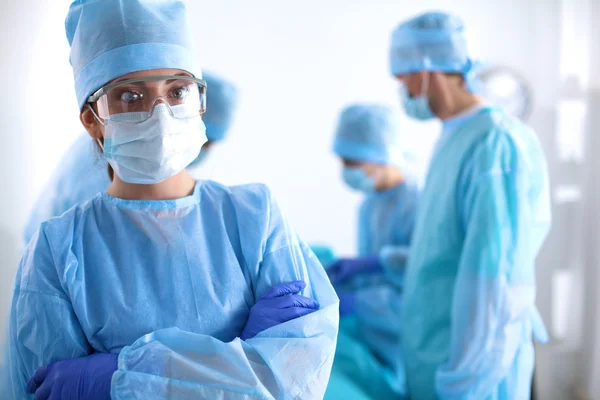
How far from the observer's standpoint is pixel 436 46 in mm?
1879

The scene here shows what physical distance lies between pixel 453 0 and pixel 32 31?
2.75 metres

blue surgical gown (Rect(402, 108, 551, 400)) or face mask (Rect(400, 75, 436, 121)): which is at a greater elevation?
face mask (Rect(400, 75, 436, 121))

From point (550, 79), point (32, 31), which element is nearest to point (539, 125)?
point (550, 79)

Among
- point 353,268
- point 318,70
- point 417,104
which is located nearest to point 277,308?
point 417,104

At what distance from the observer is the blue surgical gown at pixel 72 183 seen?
142 centimetres

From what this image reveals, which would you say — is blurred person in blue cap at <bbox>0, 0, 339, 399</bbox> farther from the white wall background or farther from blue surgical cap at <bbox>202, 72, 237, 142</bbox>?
the white wall background

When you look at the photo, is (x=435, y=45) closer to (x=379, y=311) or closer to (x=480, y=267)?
(x=480, y=267)

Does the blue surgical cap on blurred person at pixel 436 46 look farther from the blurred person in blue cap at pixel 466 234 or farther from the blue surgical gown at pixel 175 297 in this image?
the blue surgical gown at pixel 175 297

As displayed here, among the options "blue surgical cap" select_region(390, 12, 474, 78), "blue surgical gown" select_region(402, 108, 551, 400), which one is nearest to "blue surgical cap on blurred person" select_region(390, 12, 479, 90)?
"blue surgical cap" select_region(390, 12, 474, 78)

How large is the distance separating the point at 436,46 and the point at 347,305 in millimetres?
1069

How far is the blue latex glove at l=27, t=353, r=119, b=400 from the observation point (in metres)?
0.90

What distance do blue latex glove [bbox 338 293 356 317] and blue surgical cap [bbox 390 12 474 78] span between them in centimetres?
95

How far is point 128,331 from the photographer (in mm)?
977

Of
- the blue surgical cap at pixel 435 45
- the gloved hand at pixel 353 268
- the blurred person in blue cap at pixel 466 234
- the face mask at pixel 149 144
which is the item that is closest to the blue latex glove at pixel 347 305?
the gloved hand at pixel 353 268
